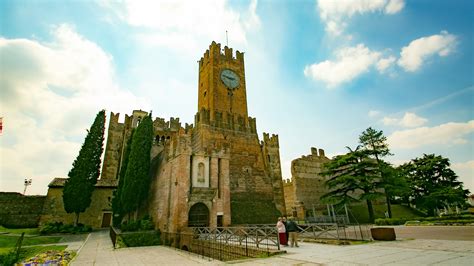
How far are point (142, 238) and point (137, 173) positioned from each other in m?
7.51

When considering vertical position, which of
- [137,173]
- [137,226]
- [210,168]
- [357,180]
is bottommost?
[137,226]

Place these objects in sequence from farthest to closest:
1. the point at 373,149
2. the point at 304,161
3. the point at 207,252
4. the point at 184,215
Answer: the point at 304,161 < the point at 373,149 < the point at 184,215 < the point at 207,252

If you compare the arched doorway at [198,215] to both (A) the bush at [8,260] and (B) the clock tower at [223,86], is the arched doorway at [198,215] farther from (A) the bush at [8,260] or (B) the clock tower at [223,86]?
(A) the bush at [8,260]

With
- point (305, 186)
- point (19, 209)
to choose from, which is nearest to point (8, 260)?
point (19, 209)

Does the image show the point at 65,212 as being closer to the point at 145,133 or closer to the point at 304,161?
the point at 145,133

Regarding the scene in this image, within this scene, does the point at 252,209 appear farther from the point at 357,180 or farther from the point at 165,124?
the point at 165,124

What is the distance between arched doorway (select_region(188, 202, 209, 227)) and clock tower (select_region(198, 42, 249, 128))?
10.3 m

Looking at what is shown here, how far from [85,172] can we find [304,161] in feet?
98.7

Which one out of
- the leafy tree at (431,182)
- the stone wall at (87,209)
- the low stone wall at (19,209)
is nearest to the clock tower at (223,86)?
the stone wall at (87,209)

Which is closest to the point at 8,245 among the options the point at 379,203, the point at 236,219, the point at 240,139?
the point at 236,219

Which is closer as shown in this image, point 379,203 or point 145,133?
point 145,133

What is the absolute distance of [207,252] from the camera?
14242 mm

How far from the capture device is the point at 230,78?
31578mm

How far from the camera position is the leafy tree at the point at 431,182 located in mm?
28672
